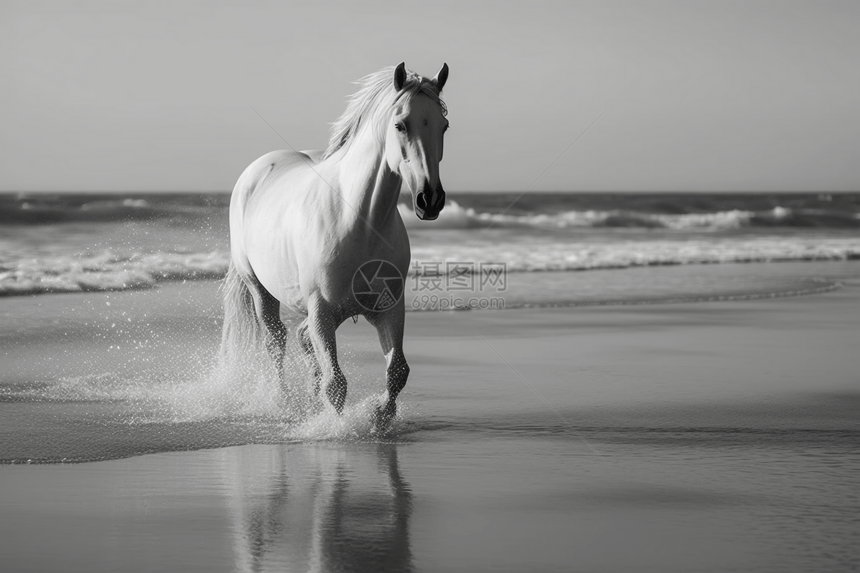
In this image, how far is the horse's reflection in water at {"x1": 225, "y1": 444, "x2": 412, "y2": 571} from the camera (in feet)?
10.0

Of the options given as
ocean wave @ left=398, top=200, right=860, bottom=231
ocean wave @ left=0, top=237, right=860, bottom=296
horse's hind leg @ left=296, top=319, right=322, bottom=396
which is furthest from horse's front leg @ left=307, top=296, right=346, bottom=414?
ocean wave @ left=398, top=200, right=860, bottom=231

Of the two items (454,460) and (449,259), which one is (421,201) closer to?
(454,460)

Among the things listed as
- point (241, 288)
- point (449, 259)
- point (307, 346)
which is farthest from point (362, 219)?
point (449, 259)

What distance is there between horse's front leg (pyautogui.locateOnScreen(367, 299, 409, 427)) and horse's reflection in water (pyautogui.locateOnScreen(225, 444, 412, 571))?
0.94 ft

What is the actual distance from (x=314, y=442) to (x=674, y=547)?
203cm

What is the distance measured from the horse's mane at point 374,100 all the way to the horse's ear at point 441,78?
3 cm

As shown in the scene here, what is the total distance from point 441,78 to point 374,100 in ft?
1.35

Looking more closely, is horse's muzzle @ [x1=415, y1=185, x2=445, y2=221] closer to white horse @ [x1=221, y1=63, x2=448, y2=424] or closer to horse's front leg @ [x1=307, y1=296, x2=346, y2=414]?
white horse @ [x1=221, y1=63, x2=448, y2=424]

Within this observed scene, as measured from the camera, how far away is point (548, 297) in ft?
36.7

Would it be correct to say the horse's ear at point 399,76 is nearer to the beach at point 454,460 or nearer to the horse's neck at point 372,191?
the horse's neck at point 372,191

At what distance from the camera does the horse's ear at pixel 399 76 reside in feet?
14.3

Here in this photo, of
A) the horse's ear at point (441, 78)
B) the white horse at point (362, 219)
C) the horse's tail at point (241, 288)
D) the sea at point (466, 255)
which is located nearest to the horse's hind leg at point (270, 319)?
the horse's tail at point (241, 288)

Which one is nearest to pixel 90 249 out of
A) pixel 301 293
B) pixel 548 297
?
pixel 548 297

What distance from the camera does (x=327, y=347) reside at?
481 centimetres
